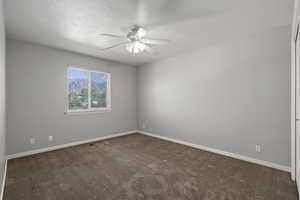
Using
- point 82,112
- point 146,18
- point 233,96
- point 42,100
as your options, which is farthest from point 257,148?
point 42,100

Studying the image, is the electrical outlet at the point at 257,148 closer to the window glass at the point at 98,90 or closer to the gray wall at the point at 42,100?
the gray wall at the point at 42,100

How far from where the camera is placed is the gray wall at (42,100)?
9.36 ft

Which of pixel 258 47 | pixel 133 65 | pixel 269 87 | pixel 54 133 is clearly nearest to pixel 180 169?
pixel 269 87

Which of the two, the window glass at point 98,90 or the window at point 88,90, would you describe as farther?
the window glass at point 98,90

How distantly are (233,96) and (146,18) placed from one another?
2325mm

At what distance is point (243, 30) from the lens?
2.52 meters

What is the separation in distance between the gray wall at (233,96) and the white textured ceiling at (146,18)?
0.41 metres

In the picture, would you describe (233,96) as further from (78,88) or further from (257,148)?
(78,88)

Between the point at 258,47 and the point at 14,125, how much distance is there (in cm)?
512

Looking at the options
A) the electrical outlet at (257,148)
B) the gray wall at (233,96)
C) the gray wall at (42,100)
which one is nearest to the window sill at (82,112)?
the gray wall at (42,100)

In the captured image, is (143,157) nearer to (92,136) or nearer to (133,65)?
(92,136)

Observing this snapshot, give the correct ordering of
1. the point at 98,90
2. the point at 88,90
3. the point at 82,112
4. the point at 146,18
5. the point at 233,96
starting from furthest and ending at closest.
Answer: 1. the point at 98,90
2. the point at 88,90
3. the point at 82,112
4. the point at 233,96
5. the point at 146,18

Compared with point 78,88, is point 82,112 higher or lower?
lower

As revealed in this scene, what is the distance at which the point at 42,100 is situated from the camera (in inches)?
125
